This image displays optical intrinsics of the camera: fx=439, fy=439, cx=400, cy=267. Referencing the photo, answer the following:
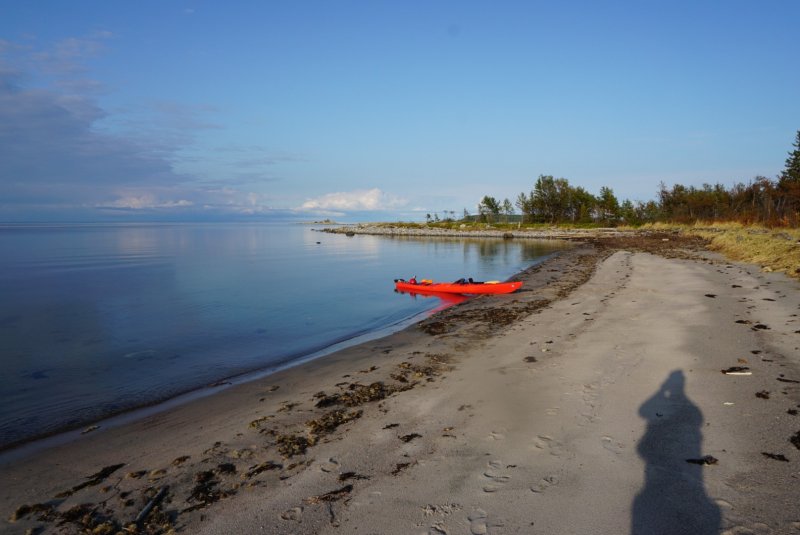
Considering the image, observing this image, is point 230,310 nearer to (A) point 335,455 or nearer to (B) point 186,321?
(B) point 186,321

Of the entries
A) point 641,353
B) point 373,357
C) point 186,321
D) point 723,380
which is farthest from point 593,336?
point 186,321

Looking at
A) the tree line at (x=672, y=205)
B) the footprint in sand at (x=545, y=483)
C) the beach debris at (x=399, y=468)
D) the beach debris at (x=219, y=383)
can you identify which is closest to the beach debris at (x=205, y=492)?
the beach debris at (x=399, y=468)

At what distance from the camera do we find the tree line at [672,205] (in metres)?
47.3

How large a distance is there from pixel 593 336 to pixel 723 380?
368 centimetres

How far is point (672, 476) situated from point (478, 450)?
2022mm

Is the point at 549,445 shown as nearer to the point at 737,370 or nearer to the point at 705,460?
the point at 705,460

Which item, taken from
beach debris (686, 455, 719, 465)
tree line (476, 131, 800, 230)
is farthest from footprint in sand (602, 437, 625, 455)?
tree line (476, 131, 800, 230)

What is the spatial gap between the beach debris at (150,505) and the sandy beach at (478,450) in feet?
0.07

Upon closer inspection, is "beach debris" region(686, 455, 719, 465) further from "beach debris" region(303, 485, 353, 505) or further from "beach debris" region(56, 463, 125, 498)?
"beach debris" region(56, 463, 125, 498)

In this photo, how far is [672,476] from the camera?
439cm

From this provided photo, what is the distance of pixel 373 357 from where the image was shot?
11453 mm

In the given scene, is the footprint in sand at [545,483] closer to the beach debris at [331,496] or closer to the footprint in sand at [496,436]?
the footprint in sand at [496,436]

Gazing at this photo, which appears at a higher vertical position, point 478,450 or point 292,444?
point 478,450

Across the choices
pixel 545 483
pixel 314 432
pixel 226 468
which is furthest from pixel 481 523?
pixel 226 468
